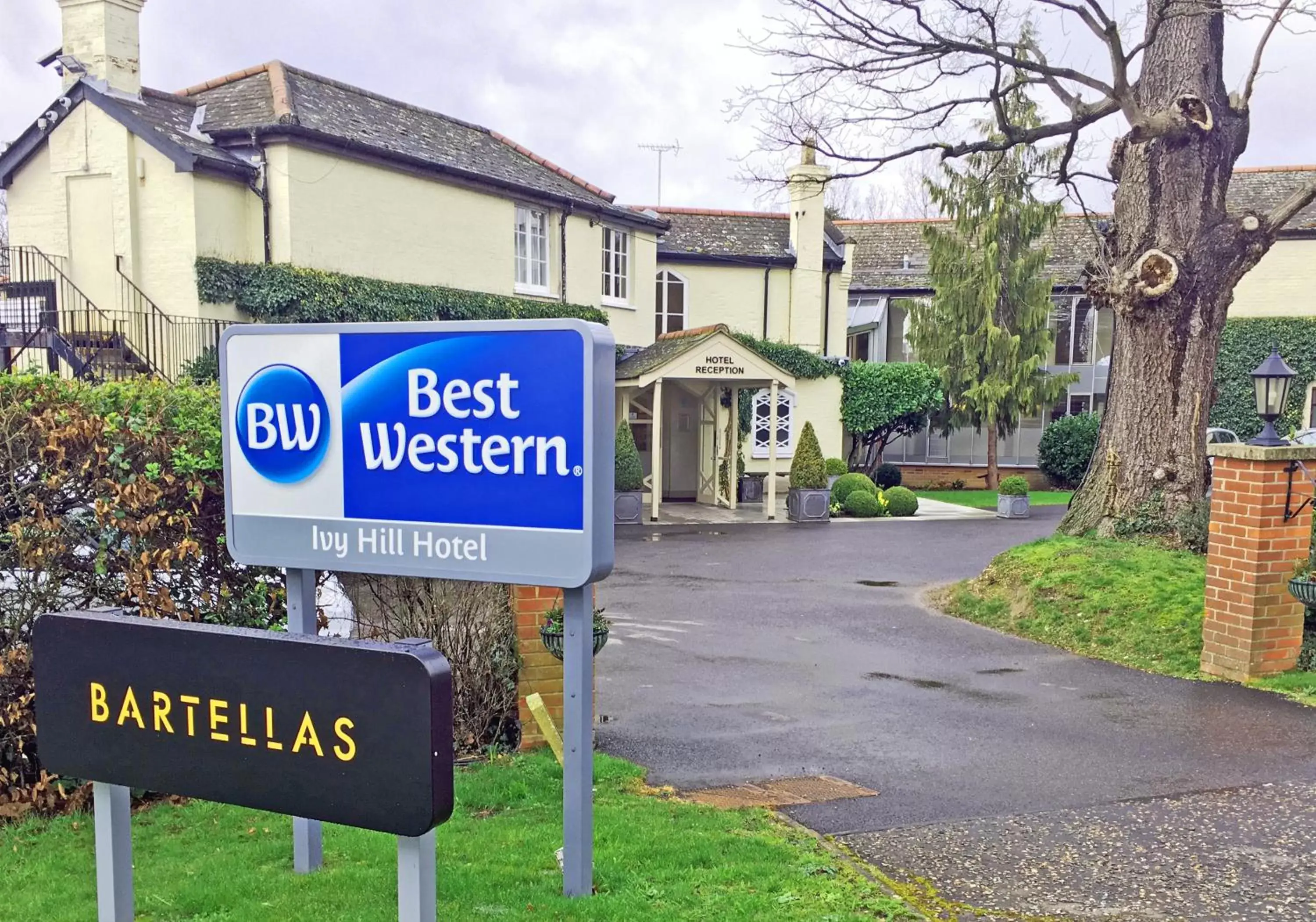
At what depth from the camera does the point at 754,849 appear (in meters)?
4.30

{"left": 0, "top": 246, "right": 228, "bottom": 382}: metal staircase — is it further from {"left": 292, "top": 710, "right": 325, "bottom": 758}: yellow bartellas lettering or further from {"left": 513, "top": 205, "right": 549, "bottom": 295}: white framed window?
{"left": 292, "top": 710, "right": 325, "bottom": 758}: yellow bartellas lettering

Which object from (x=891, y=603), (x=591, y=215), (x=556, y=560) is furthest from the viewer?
(x=591, y=215)

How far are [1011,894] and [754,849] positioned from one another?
1018 mm

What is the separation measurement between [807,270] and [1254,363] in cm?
1263

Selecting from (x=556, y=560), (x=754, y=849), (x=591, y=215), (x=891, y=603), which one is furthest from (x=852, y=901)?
(x=591, y=215)

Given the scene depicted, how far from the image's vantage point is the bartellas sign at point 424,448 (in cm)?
366

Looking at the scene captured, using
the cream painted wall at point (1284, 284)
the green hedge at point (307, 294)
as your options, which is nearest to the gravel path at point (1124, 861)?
the green hedge at point (307, 294)

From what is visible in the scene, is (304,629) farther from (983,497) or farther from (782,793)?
(983,497)

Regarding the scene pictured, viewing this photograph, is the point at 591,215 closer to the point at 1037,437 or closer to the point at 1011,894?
the point at 1037,437

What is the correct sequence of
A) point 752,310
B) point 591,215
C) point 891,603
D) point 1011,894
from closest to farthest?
point 1011,894, point 891,603, point 591,215, point 752,310

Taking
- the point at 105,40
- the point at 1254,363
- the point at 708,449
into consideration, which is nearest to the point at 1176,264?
the point at 708,449

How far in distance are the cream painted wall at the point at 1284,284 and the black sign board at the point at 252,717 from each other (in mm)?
30410

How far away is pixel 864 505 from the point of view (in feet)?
69.9

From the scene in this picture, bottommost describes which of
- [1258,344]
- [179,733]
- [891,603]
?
[891,603]
